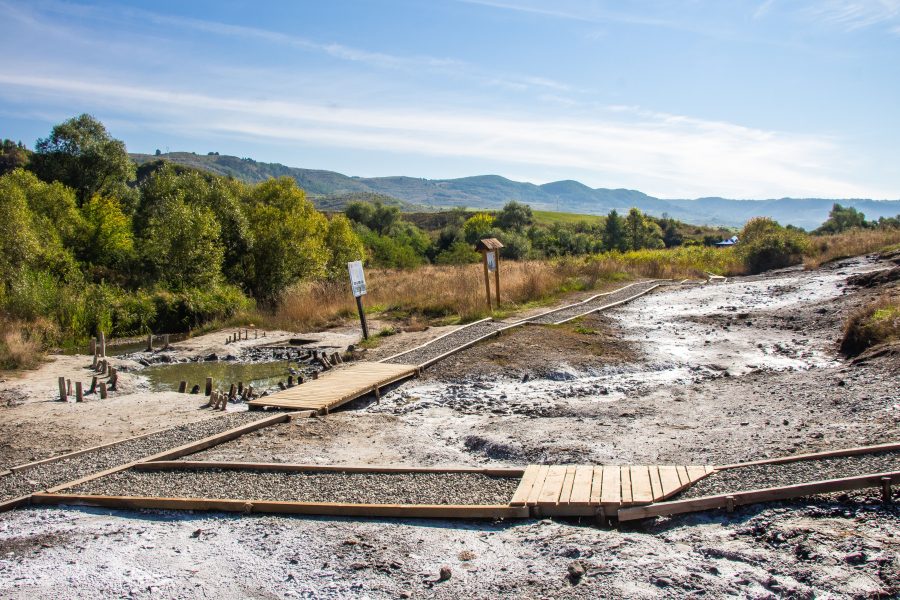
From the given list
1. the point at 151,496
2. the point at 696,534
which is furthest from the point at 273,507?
the point at 696,534

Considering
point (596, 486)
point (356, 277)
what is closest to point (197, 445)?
point (596, 486)

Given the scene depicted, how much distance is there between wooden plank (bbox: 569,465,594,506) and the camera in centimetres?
620

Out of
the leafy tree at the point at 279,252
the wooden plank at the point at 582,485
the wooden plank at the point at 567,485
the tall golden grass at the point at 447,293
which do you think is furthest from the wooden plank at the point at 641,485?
the leafy tree at the point at 279,252

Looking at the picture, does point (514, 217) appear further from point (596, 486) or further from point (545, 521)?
point (545, 521)

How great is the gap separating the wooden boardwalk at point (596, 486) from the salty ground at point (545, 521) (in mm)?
206

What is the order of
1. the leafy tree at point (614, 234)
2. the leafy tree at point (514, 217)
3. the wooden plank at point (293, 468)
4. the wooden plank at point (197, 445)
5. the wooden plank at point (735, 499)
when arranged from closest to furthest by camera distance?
the wooden plank at point (735, 499), the wooden plank at point (293, 468), the wooden plank at point (197, 445), the leafy tree at point (614, 234), the leafy tree at point (514, 217)

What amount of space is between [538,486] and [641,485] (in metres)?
0.96

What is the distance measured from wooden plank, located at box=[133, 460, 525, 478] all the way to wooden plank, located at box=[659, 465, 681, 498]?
1.38 m

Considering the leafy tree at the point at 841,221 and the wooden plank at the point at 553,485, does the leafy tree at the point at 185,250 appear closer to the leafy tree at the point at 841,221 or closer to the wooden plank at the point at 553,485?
the wooden plank at the point at 553,485

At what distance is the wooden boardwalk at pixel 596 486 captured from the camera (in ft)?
20.1

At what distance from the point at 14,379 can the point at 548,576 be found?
13.8 m

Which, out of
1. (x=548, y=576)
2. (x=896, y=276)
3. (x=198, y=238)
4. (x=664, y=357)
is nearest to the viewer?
(x=548, y=576)

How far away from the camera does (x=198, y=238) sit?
28.4m

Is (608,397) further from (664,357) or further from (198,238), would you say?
(198,238)
